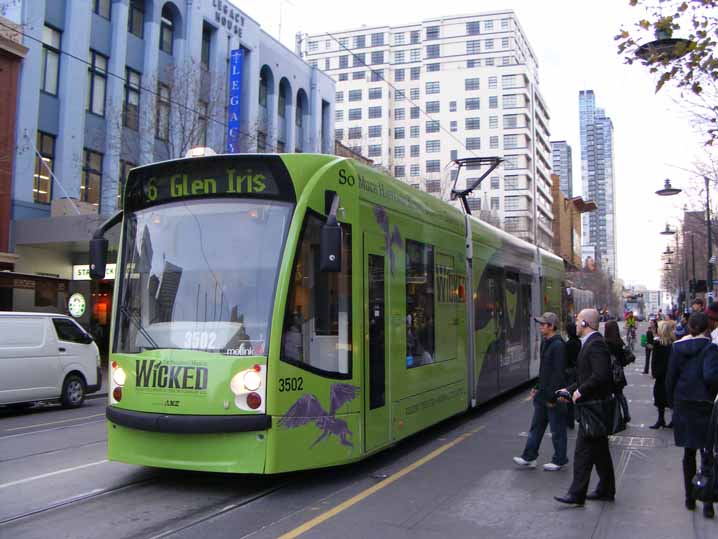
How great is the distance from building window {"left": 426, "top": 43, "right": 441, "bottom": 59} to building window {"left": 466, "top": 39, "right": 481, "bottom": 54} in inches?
174

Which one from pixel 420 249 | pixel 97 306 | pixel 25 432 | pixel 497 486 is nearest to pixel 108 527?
pixel 497 486

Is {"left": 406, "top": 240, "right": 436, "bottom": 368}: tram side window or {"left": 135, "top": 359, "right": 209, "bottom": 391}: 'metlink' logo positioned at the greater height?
{"left": 406, "top": 240, "right": 436, "bottom": 368}: tram side window

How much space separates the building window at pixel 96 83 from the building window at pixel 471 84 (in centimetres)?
7774

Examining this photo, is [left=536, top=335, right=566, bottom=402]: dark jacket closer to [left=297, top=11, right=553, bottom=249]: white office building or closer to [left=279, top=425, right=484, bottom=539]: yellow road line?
[left=279, top=425, right=484, bottom=539]: yellow road line

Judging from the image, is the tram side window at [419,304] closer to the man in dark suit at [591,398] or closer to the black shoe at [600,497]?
the man in dark suit at [591,398]

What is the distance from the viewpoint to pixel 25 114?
917 inches

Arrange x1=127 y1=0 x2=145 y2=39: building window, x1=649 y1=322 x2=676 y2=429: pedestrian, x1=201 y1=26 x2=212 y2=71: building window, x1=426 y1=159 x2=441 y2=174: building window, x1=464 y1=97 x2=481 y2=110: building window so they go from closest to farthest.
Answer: x1=649 y1=322 x2=676 y2=429: pedestrian, x1=127 y1=0 x2=145 y2=39: building window, x1=201 y1=26 x2=212 y2=71: building window, x1=426 y1=159 x2=441 y2=174: building window, x1=464 y1=97 x2=481 y2=110: building window

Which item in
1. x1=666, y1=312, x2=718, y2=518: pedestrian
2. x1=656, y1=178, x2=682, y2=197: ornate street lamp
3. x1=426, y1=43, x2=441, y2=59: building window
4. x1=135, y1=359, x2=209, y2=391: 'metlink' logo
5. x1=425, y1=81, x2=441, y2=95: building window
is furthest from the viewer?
x1=426, y1=43, x2=441, y2=59: building window

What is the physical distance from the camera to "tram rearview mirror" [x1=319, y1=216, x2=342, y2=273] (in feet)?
20.4

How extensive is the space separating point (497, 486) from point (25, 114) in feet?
71.7

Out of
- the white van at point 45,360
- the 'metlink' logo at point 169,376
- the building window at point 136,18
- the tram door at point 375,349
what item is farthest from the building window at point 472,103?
the 'metlink' logo at point 169,376

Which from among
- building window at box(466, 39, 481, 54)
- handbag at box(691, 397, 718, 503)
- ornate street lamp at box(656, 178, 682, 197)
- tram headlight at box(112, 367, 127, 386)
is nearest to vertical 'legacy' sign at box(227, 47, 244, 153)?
ornate street lamp at box(656, 178, 682, 197)

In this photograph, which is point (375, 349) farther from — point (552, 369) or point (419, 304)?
point (552, 369)

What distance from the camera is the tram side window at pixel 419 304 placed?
8.69m
